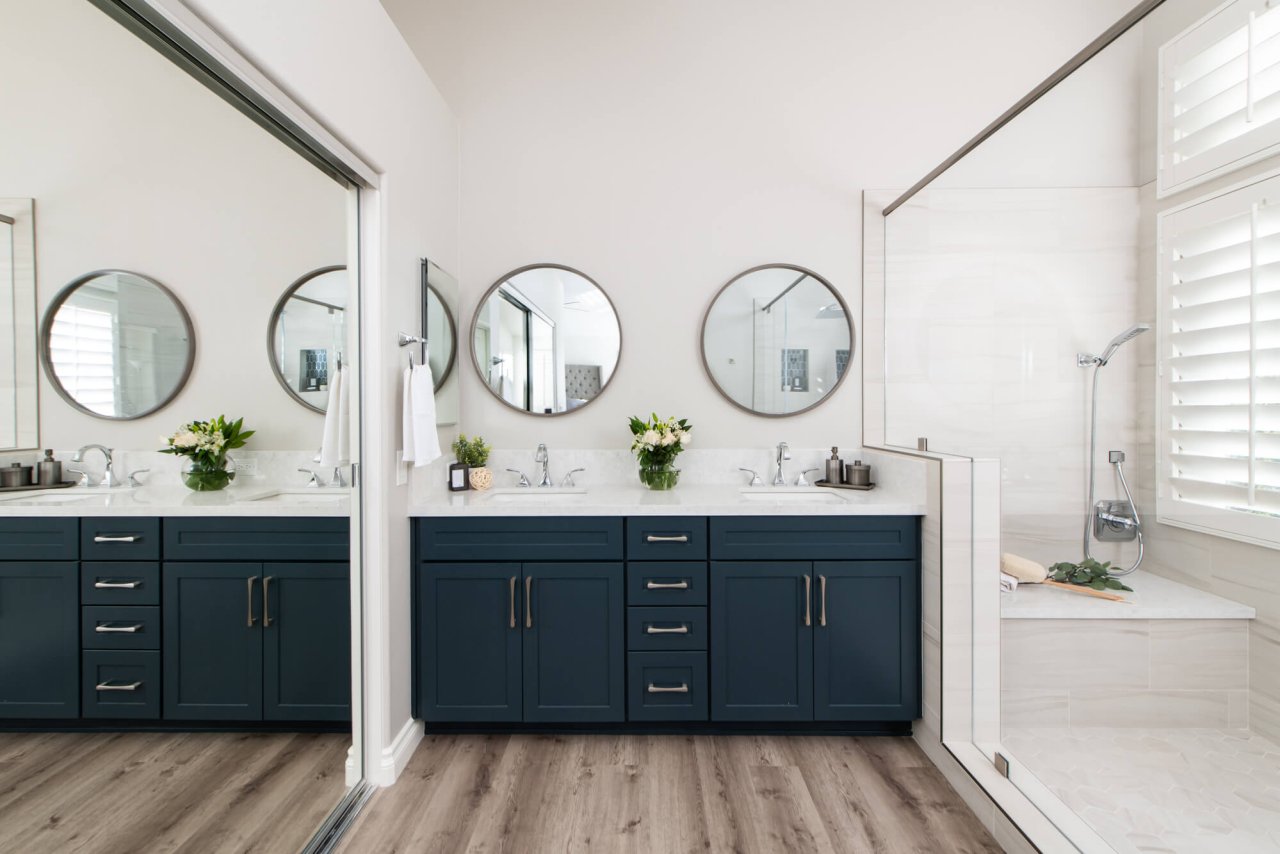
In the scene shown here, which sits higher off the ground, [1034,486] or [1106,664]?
[1034,486]

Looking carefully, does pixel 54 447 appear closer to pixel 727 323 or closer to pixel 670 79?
pixel 727 323

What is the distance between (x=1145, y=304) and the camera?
1490mm

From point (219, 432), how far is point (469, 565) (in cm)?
110

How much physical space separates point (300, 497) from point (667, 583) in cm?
128

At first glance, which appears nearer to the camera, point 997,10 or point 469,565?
point 469,565

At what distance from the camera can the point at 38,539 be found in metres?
1.09

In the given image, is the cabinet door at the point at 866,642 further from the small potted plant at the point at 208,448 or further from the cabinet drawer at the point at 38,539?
the cabinet drawer at the point at 38,539

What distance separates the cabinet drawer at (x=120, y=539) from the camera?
4.08 feet

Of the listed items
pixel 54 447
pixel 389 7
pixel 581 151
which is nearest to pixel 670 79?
pixel 581 151

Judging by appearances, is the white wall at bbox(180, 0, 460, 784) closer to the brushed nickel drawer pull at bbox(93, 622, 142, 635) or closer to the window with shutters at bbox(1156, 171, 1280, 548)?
the brushed nickel drawer pull at bbox(93, 622, 142, 635)

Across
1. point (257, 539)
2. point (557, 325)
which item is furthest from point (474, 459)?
point (257, 539)

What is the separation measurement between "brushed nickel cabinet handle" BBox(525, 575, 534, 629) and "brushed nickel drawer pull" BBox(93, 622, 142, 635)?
3.90 feet

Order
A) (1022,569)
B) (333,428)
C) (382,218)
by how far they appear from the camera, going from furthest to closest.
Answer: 1. (382,218)
2. (1022,569)
3. (333,428)

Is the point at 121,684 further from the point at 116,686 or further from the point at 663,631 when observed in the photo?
the point at 663,631
